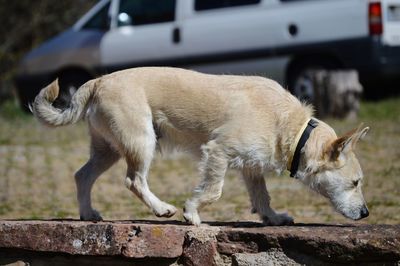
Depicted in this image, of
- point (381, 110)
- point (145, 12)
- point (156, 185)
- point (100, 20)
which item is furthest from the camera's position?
point (100, 20)

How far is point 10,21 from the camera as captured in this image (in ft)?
60.6

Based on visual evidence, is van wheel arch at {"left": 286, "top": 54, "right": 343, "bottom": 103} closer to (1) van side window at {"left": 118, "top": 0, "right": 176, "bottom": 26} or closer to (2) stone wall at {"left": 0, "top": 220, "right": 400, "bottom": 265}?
(1) van side window at {"left": 118, "top": 0, "right": 176, "bottom": 26}

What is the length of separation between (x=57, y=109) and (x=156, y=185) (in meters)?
3.08

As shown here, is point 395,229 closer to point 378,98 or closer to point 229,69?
point 229,69

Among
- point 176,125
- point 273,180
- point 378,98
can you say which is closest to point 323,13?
point 378,98

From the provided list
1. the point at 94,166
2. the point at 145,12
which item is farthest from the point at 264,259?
the point at 145,12

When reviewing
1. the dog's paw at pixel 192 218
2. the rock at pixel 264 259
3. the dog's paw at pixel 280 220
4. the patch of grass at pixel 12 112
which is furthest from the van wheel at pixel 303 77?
the rock at pixel 264 259

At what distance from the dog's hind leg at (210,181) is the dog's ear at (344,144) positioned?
0.60 m

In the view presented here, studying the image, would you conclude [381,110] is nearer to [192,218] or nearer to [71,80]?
[71,80]

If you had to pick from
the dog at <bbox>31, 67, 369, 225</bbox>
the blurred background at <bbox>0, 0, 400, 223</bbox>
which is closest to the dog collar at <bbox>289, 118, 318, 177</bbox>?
the dog at <bbox>31, 67, 369, 225</bbox>

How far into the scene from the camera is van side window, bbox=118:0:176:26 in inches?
524

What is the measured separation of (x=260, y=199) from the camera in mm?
5223

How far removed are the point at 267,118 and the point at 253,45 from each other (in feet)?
25.9

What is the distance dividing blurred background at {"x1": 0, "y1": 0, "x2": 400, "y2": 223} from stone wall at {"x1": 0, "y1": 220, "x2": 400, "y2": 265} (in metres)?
3.85
